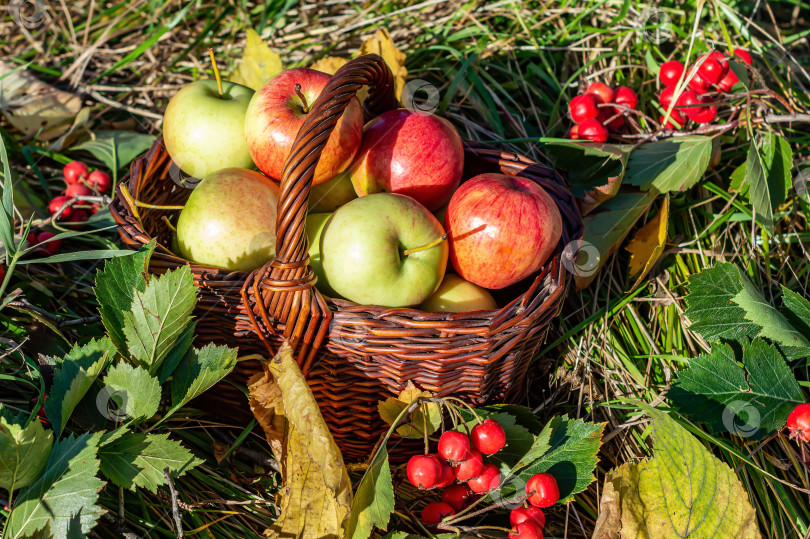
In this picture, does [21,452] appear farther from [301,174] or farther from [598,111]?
[598,111]

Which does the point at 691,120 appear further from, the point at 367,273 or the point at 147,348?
Result: the point at 147,348

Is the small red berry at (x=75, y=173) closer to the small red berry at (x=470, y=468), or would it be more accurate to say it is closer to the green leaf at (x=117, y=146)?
the green leaf at (x=117, y=146)

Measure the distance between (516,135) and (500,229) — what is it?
0.88m

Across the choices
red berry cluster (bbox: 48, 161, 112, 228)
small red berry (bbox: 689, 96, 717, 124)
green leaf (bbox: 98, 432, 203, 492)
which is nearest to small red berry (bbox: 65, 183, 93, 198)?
red berry cluster (bbox: 48, 161, 112, 228)

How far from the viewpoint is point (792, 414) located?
4.34 feet

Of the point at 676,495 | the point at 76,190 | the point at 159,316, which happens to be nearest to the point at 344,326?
the point at 159,316

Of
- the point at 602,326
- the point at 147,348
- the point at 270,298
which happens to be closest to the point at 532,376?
the point at 602,326

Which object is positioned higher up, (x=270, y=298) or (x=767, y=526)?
(x=270, y=298)

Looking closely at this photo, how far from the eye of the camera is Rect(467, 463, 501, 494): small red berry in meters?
1.21

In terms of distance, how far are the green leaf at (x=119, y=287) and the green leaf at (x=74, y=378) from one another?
0.04 metres

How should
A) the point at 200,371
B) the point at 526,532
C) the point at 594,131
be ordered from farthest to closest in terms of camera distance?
the point at 594,131
the point at 200,371
the point at 526,532

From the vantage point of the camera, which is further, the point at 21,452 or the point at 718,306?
the point at 718,306

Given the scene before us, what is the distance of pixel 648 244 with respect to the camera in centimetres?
173

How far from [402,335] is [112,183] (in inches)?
56.6
